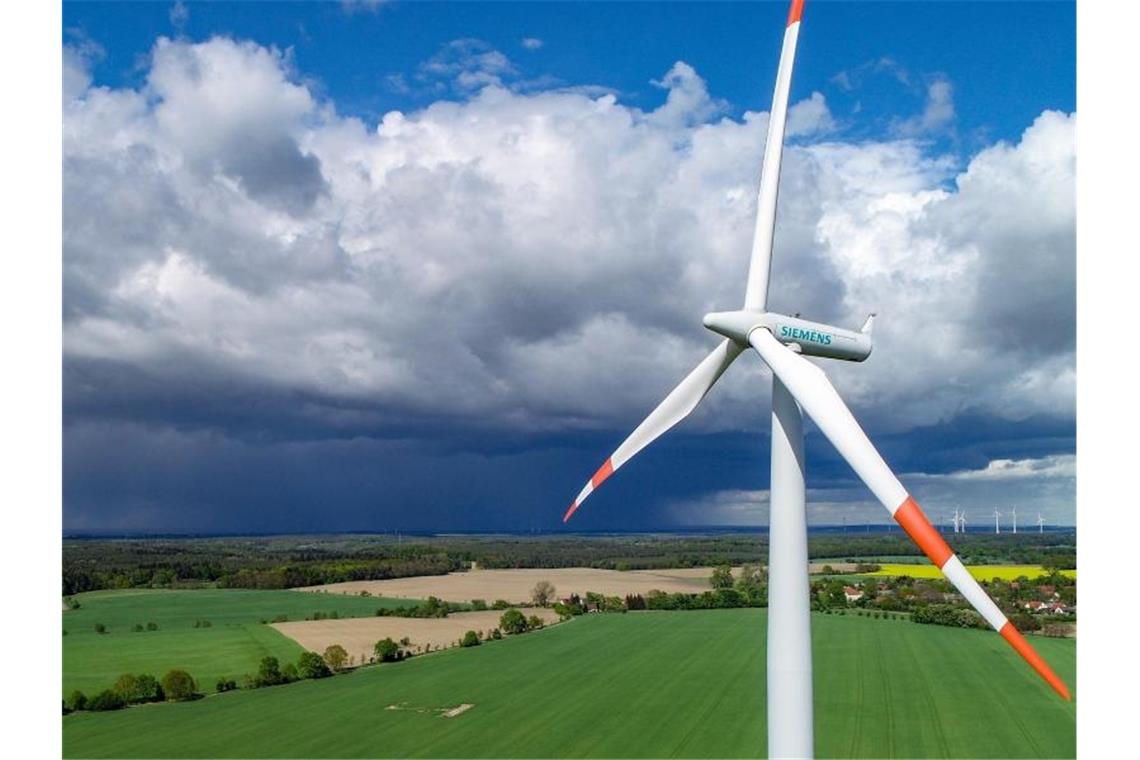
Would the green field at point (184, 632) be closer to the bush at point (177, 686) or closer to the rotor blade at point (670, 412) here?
the bush at point (177, 686)

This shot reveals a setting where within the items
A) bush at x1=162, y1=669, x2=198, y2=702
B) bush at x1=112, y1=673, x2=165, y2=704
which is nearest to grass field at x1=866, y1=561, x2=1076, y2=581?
bush at x1=162, y1=669, x2=198, y2=702

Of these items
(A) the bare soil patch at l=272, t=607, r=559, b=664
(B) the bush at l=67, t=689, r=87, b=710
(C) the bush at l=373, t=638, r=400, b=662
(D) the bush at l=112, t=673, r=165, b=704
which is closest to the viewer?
(B) the bush at l=67, t=689, r=87, b=710

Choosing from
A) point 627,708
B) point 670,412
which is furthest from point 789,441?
point 627,708

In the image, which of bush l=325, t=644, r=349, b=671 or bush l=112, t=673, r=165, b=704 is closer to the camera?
bush l=112, t=673, r=165, b=704

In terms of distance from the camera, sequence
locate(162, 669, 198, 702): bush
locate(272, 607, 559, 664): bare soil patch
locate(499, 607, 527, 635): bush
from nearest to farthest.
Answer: locate(162, 669, 198, 702): bush
locate(272, 607, 559, 664): bare soil patch
locate(499, 607, 527, 635): bush

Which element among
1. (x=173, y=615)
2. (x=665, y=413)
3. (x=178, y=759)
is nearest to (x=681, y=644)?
(x=178, y=759)

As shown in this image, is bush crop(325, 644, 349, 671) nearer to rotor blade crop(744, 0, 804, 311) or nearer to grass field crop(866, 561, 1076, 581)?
rotor blade crop(744, 0, 804, 311)

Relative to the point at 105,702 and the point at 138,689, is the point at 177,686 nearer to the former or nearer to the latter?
the point at 138,689
